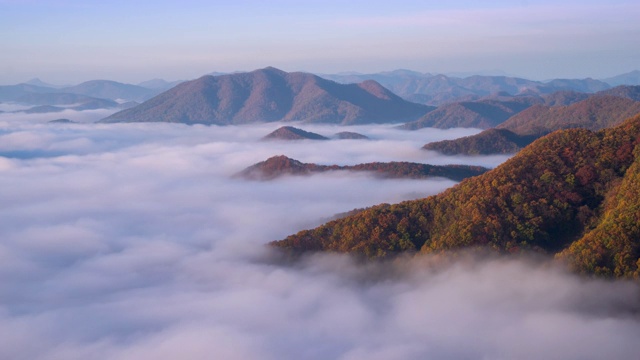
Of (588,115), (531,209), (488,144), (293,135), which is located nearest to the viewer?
(531,209)

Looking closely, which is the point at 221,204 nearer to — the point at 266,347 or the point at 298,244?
the point at 298,244

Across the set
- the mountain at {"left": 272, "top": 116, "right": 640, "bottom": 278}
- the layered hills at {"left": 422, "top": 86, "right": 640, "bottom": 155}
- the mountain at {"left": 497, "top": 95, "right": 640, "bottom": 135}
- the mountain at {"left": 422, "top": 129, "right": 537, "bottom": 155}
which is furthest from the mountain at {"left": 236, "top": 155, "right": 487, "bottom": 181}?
the mountain at {"left": 497, "top": 95, "right": 640, "bottom": 135}

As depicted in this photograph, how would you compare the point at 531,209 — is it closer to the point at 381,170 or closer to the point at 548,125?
the point at 381,170

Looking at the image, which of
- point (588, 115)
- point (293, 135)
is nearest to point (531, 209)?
point (588, 115)

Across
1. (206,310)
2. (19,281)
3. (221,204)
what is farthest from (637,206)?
(221,204)

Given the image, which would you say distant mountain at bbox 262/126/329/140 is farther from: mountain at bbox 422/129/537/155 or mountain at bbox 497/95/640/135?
mountain at bbox 497/95/640/135

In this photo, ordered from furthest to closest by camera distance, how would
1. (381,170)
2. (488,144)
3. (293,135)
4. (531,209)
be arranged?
(293,135)
(488,144)
(381,170)
(531,209)

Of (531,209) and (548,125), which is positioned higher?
(531,209)
